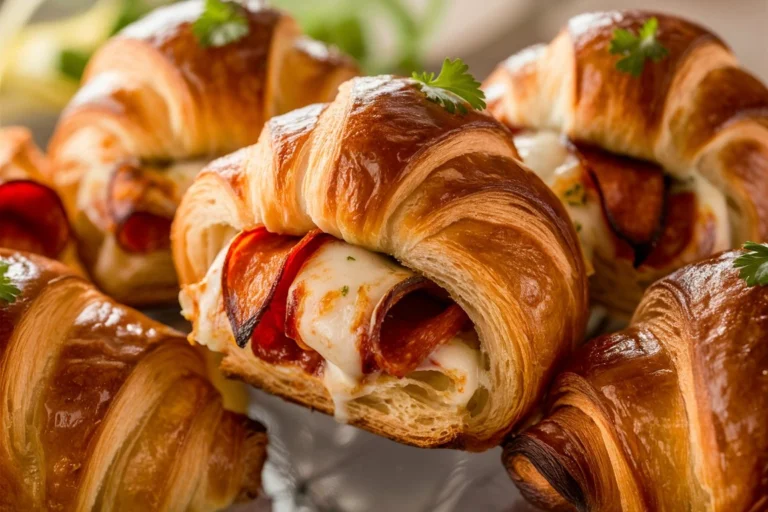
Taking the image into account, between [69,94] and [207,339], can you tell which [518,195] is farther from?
[69,94]

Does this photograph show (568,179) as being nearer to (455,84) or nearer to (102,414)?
(455,84)

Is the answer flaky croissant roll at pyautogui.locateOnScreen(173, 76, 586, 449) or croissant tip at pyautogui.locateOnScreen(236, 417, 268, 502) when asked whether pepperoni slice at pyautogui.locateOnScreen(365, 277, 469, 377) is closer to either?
flaky croissant roll at pyautogui.locateOnScreen(173, 76, 586, 449)

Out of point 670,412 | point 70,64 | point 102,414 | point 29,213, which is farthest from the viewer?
point 70,64

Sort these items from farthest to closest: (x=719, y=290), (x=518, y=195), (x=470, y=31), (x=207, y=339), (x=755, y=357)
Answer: (x=470, y=31)
(x=207, y=339)
(x=518, y=195)
(x=719, y=290)
(x=755, y=357)

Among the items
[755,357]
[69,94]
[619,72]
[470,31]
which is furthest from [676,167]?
[69,94]

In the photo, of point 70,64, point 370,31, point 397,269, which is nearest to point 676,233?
point 397,269
